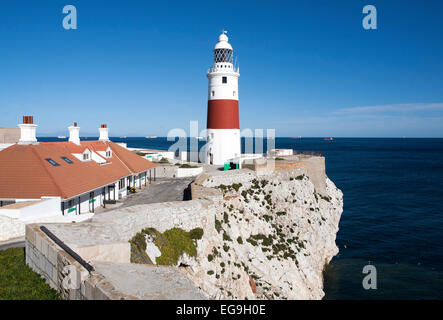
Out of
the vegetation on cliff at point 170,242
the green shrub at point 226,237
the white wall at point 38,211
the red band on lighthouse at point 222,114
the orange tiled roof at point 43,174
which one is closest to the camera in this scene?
the vegetation on cliff at point 170,242

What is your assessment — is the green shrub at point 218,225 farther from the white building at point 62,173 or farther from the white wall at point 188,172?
the white wall at point 188,172

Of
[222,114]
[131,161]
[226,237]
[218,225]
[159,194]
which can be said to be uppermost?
[222,114]

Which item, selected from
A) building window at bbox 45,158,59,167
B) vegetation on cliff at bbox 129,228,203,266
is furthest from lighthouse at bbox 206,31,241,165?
vegetation on cliff at bbox 129,228,203,266

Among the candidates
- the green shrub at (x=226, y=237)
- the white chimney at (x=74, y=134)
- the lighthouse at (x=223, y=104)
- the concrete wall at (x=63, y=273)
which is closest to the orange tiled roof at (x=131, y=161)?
the white chimney at (x=74, y=134)

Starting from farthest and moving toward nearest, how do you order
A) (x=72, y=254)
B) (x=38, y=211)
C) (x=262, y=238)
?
(x=262, y=238) < (x=38, y=211) < (x=72, y=254)

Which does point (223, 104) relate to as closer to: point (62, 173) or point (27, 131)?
point (62, 173)

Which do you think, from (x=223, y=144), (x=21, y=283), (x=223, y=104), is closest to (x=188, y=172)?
(x=223, y=144)

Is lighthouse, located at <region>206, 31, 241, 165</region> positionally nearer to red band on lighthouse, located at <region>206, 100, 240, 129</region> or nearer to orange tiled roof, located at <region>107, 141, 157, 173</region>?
red band on lighthouse, located at <region>206, 100, 240, 129</region>

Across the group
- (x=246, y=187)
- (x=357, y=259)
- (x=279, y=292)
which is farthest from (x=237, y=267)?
(x=357, y=259)
